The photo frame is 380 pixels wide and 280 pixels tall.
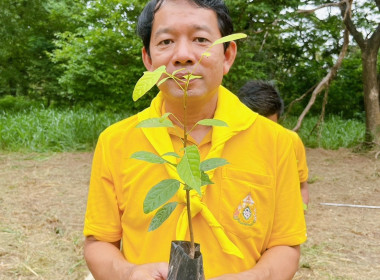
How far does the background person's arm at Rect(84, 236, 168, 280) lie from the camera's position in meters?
1.02

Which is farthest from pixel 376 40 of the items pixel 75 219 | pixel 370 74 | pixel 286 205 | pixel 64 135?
pixel 286 205

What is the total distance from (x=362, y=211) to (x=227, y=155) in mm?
3979

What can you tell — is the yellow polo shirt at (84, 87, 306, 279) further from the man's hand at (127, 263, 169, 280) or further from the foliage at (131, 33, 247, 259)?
the foliage at (131, 33, 247, 259)

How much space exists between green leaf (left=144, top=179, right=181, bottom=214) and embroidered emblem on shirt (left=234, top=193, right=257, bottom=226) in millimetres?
386

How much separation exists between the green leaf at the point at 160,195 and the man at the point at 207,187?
27 cm

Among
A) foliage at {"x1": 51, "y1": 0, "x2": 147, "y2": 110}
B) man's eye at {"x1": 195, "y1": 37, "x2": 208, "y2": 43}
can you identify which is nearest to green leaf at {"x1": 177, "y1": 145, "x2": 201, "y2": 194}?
man's eye at {"x1": 195, "y1": 37, "x2": 208, "y2": 43}

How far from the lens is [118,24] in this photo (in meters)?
8.79

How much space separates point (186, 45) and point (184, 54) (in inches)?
1.3

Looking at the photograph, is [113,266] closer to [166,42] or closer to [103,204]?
[103,204]

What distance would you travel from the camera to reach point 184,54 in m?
1.07

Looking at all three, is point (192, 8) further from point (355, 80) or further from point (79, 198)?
point (355, 80)

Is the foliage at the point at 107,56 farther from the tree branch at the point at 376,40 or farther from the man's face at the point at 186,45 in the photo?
the man's face at the point at 186,45

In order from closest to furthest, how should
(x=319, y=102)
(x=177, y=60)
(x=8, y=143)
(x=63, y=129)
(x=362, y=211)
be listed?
(x=177, y=60)
(x=362, y=211)
(x=8, y=143)
(x=63, y=129)
(x=319, y=102)

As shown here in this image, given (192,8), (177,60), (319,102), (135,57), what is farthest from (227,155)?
(319,102)
